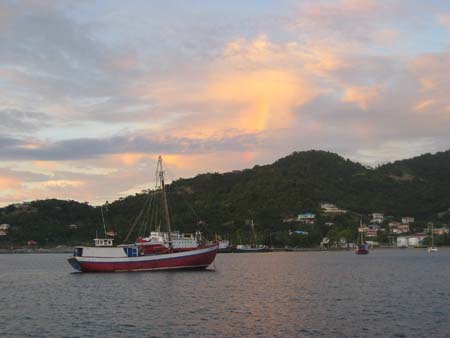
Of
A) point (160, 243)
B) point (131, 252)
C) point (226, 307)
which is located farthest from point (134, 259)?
point (226, 307)

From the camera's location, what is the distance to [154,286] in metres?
66.3

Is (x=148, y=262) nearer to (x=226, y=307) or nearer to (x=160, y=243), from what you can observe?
(x=160, y=243)

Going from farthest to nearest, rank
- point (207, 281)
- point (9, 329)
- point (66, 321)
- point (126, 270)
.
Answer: point (126, 270)
point (207, 281)
point (66, 321)
point (9, 329)

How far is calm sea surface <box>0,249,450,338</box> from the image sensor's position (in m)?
38.3

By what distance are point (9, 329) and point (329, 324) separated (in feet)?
68.8

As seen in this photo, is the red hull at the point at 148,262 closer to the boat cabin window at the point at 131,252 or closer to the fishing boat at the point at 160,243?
the boat cabin window at the point at 131,252

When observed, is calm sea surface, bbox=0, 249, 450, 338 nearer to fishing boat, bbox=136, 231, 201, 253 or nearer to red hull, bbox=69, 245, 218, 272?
red hull, bbox=69, 245, 218, 272

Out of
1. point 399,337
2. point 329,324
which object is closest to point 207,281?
point 329,324

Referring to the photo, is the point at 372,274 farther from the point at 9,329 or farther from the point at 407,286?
the point at 9,329

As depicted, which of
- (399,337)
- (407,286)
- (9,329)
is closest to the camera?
(399,337)

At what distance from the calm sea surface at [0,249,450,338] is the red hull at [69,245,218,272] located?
263 inches

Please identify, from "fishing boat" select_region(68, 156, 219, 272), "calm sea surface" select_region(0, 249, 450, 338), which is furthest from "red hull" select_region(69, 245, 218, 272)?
"calm sea surface" select_region(0, 249, 450, 338)

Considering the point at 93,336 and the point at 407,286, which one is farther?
the point at 407,286

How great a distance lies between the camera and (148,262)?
8294 cm
